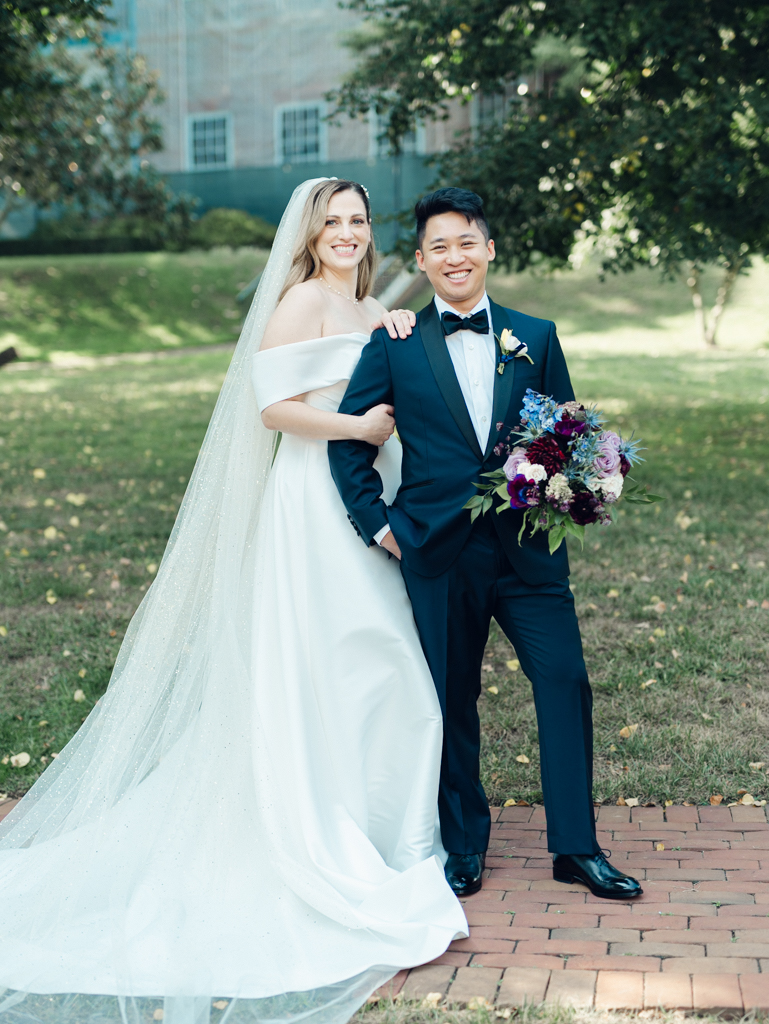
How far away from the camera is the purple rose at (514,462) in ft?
10.3

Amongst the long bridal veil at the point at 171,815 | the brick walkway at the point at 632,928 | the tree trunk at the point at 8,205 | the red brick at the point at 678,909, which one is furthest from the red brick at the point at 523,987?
the tree trunk at the point at 8,205

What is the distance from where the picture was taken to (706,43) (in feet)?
29.5

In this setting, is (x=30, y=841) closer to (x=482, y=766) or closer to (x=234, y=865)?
(x=234, y=865)

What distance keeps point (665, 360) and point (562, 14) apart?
1361 cm

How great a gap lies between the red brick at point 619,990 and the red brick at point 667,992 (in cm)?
2

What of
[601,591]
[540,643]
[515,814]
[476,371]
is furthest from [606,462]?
[601,591]

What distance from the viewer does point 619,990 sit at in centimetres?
286

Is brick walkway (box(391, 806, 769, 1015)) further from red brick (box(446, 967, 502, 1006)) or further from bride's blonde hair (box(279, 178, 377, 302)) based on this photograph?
bride's blonde hair (box(279, 178, 377, 302))

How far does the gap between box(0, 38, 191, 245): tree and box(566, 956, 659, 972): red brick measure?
71.9ft

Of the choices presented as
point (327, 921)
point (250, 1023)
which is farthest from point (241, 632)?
point (250, 1023)

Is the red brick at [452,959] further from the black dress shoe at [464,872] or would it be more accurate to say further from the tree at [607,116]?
the tree at [607,116]

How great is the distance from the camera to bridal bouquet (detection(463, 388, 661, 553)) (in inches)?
122

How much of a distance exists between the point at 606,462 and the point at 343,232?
134 cm

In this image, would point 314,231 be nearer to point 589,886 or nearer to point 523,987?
point 589,886
